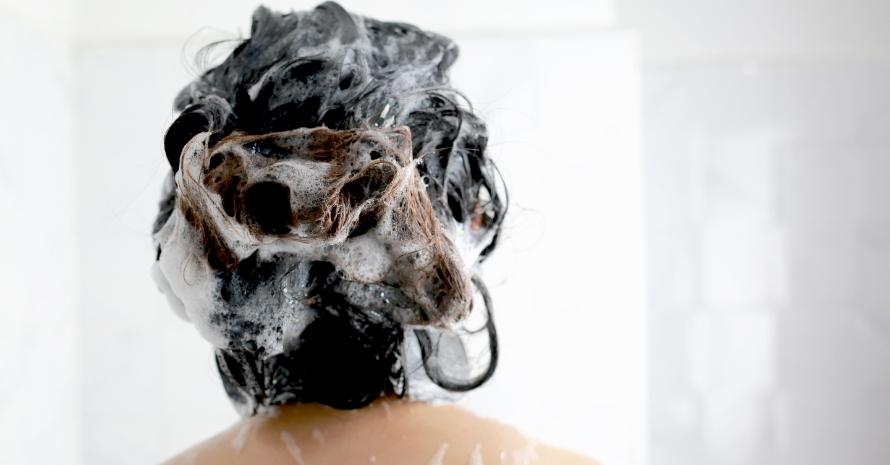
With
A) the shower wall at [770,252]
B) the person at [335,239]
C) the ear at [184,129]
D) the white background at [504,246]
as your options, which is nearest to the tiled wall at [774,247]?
the shower wall at [770,252]

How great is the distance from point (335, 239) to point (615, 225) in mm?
1262

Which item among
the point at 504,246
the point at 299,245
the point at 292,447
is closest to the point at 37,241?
the point at 504,246

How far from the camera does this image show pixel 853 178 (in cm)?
199

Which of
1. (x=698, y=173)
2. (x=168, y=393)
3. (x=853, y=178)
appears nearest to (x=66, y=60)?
(x=168, y=393)

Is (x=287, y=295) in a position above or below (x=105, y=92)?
below

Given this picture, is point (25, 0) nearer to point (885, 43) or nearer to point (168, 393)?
point (168, 393)

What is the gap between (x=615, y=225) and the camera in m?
1.89

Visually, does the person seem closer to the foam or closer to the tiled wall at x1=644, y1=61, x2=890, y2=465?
the foam

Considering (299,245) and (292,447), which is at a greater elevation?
(299,245)

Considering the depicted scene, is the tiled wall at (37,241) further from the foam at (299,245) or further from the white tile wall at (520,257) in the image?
the foam at (299,245)

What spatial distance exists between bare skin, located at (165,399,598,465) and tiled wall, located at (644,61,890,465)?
1.13 m

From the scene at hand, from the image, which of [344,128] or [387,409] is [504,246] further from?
[344,128]

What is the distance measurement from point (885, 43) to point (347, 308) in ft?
5.55

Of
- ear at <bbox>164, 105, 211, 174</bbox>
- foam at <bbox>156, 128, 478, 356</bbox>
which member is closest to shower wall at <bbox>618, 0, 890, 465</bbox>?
foam at <bbox>156, 128, 478, 356</bbox>
